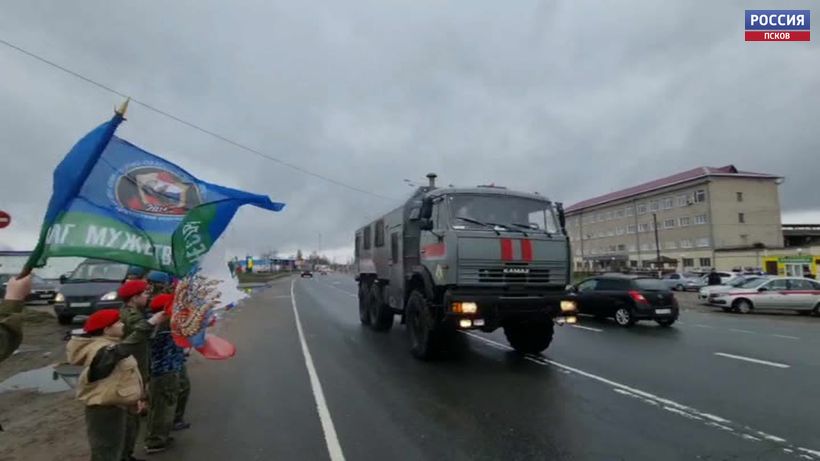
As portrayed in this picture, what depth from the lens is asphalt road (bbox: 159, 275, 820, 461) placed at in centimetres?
513

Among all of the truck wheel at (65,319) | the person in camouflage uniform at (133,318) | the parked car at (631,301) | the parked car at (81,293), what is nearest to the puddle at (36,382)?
the person in camouflage uniform at (133,318)

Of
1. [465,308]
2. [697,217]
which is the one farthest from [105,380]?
[697,217]

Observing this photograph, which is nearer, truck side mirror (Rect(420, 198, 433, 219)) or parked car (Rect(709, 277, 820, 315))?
truck side mirror (Rect(420, 198, 433, 219))

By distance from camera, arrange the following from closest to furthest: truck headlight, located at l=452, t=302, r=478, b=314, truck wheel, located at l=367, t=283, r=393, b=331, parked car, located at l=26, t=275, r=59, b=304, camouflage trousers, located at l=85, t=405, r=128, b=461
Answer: camouflage trousers, located at l=85, t=405, r=128, b=461 → truck headlight, located at l=452, t=302, r=478, b=314 → truck wheel, located at l=367, t=283, r=393, b=331 → parked car, located at l=26, t=275, r=59, b=304

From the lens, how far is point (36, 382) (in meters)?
8.29

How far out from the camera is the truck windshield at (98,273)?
14867 mm

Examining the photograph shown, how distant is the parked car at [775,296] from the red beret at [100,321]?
2344 centimetres

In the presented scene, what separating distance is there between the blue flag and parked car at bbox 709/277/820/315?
22.2m

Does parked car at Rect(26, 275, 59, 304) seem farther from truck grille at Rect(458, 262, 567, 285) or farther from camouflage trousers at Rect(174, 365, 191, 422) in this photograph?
truck grille at Rect(458, 262, 567, 285)

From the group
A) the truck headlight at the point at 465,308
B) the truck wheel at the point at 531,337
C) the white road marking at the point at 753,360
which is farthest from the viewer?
the truck wheel at the point at 531,337

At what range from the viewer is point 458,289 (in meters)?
8.59

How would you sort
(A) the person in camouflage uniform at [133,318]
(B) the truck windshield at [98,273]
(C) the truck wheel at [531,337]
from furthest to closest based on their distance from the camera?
(B) the truck windshield at [98,273], (C) the truck wheel at [531,337], (A) the person in camouflage uniform at [133,318]

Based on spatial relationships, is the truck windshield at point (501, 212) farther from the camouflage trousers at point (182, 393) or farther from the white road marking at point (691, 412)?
the camouflage trousers at point (182, 393)

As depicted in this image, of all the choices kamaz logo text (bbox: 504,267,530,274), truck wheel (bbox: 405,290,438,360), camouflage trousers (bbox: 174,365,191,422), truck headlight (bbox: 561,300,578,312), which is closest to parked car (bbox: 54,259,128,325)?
truck wheel (bbox: 405,290,438,360)
